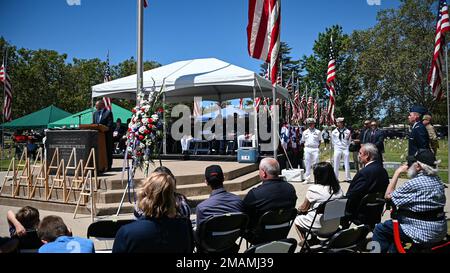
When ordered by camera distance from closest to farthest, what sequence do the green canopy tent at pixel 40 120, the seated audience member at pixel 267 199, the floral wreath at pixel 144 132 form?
the seated audience member at pixel 267 199
the floral wreath at pixel 144 132
the green canopy tent at pixel 40 120

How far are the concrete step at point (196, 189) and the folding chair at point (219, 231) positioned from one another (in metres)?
4.56

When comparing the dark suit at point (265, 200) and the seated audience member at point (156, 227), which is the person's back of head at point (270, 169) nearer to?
the dark suit at point (265, 200)

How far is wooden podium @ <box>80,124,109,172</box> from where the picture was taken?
843 cm

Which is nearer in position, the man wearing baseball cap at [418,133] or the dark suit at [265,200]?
the dark suit at [265,200]

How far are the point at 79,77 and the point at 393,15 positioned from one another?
3657 centimetres

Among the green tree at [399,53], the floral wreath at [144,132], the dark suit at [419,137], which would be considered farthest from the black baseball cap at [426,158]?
the green tree at [399,53]

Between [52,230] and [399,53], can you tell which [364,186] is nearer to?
[52,230]

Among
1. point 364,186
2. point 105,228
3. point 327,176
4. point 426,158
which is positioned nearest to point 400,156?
point 364,186

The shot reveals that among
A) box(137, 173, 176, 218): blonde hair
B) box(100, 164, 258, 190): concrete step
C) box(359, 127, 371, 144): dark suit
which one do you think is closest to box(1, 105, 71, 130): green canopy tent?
box(100, 164, 258, 190): concrete step

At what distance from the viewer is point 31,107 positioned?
38281 millimetres

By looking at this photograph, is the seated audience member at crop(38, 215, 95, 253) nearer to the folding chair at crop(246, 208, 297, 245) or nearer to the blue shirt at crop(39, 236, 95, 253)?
the blue shirt at crop(39, 236, 95, 253)

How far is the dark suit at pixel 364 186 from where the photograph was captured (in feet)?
15.4
